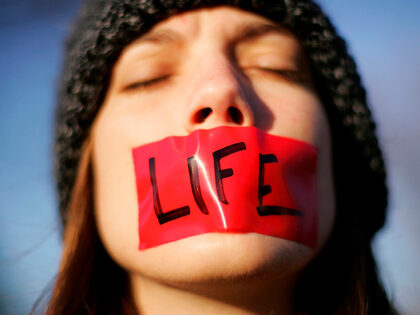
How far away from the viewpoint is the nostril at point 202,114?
94 centimetres

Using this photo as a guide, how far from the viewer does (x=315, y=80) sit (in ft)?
4.37

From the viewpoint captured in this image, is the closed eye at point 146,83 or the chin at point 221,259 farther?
the closed eye at point 146,83

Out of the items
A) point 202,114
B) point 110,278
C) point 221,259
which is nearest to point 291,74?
point 202,114

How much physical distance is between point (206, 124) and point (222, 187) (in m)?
0.17

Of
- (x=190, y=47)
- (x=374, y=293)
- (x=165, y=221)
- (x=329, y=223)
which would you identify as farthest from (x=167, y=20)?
(x=374, y=293)

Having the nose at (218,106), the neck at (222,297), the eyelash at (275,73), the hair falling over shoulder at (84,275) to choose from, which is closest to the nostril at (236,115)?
the nose at (218,106)

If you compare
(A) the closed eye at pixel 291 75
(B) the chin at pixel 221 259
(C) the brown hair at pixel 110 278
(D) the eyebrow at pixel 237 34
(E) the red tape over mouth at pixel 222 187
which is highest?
(D) the eyebrow at pixel 237 34

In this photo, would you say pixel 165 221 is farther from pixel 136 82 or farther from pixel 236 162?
pixel 136 82

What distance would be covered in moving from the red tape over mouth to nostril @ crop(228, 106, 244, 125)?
41 millimetres

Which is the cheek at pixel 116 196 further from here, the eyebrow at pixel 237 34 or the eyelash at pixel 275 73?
the eyebrow at pixel 237 34

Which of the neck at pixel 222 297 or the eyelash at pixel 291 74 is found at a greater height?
the eyelash at pixel 291 74

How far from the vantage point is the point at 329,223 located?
1.07 metres

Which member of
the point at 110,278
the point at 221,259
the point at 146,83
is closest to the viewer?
the point at 221,259

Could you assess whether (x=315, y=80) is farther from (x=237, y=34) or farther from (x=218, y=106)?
(x=218, y=106)
